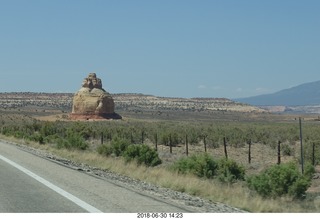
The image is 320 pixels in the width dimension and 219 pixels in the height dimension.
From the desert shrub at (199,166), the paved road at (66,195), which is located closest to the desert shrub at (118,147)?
the desert shrub at (199,166)

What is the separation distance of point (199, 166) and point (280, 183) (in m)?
6.00

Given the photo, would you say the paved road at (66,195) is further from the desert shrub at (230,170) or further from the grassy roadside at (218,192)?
the desert shrub at (230,170)

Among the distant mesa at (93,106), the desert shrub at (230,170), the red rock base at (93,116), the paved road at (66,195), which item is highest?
the distant mesa at (93,106)

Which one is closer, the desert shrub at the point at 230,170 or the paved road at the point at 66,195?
the paved road at the point at 66,195

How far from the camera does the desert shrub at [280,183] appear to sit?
17.2 meters

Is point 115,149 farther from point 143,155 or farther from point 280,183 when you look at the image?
point 280,183


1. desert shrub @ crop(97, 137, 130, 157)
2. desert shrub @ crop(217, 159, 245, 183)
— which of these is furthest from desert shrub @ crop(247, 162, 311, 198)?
desert shrub @ crop(97, 137, 130, 157)

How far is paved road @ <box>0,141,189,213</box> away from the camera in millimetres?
10266

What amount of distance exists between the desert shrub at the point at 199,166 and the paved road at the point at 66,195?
6.49 meters

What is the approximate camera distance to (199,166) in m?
23.1

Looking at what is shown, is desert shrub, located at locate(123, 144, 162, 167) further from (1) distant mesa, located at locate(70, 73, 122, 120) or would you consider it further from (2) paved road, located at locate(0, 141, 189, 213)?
(1) distant mesa, located at locate(70, 73, 122, 120)

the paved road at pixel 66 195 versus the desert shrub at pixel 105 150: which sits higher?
the paved road at pixel 66 195

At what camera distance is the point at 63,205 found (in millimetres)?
10602

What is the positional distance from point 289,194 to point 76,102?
99616 mm
